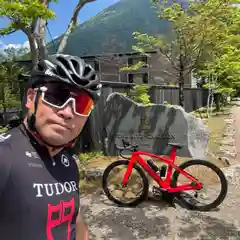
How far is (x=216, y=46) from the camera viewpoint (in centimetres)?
850

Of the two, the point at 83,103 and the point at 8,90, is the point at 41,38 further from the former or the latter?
the point at 83,103

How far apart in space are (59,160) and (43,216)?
304mm

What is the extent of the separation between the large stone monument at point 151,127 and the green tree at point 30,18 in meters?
2.74

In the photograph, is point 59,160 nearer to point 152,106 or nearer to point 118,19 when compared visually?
point 152,106

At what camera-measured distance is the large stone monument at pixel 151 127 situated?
7.12m

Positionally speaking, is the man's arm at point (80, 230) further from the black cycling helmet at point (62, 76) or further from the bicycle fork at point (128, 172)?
the bicycle fork at point (128, 172)

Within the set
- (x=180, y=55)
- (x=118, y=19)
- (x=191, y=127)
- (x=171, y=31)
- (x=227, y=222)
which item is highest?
(x=118, y=19)

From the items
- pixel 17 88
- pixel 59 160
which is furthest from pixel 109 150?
pixel 59 160

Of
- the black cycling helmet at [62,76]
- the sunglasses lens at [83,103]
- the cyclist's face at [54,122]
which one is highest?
the black cycling helmet at [62,76]

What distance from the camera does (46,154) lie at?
4.30 feet

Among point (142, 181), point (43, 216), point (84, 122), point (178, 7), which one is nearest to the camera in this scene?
point (43, 216)

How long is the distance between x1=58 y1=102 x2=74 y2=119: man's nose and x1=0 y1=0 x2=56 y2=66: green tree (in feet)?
10.2

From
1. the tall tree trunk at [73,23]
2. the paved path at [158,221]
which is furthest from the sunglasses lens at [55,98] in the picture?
the tall tree trunk at [73,23]

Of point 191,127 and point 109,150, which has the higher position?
point 191,127
